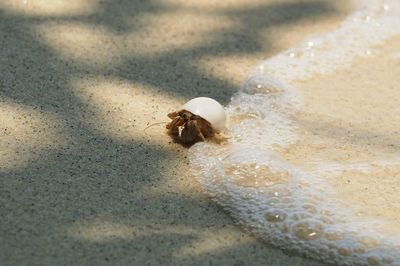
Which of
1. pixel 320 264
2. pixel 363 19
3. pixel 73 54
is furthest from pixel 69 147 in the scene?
pixel 363 19

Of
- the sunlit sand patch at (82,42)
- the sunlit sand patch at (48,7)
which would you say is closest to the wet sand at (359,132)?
the sunlit sand patch at (82,42)

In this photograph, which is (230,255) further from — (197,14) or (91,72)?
(197,14)

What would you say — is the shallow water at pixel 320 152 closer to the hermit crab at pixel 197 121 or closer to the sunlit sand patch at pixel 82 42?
the hermit crab at pixel 197 121

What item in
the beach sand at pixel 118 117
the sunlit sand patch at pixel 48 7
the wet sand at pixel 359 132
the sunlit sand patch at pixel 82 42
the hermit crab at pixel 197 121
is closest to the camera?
the beach sand at pixel 118 117

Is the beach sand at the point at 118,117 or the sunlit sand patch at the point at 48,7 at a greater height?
the sunlit sand patch at the point at 48,7

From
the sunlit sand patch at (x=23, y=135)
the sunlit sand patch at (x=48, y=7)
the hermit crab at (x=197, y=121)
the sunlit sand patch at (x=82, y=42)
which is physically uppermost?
the sunlit sand patch at (x=48, y=7)

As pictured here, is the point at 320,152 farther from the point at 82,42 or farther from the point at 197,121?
the point at 82,42
